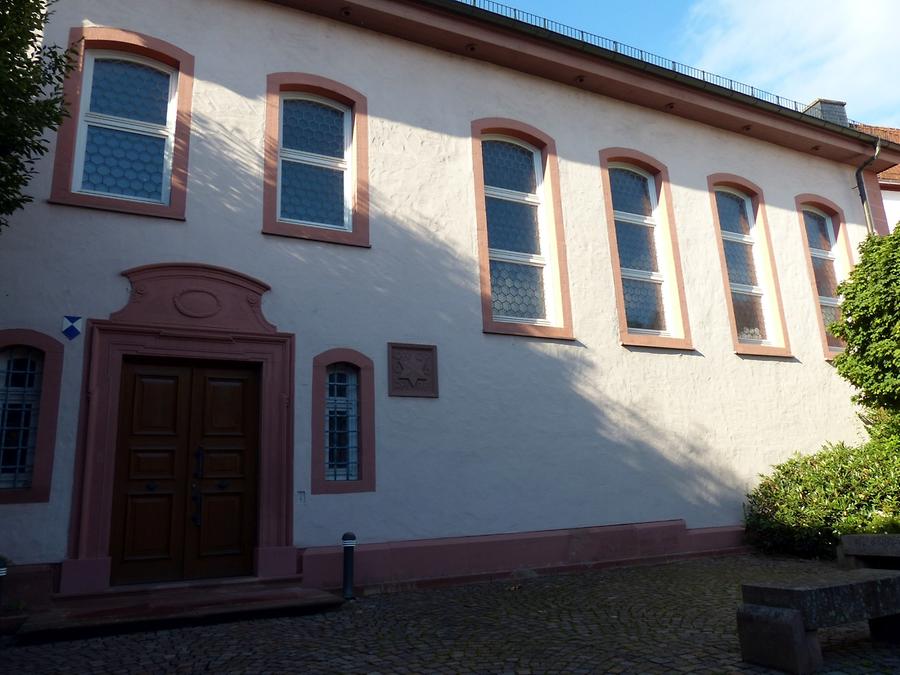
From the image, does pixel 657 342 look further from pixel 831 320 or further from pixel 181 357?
pixel 181 357

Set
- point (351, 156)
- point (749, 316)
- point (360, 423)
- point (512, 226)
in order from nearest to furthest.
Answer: point (360, 423) → point (351, 156) → point (512, 226) → point (749, 316)

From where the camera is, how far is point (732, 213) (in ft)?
37.6

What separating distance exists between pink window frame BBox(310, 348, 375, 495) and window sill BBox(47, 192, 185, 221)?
203cm

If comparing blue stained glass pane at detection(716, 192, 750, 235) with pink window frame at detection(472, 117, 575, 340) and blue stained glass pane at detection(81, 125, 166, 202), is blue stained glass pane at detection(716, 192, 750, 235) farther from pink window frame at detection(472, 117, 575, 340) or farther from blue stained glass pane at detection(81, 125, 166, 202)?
blue stained glass pane at detection(81, 125, 166, 202)

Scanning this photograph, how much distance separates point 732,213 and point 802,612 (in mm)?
8560

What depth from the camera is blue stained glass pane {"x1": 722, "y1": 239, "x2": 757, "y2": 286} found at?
36.3 ft

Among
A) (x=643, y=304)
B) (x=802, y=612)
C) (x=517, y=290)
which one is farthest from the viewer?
(x=643, y=304)

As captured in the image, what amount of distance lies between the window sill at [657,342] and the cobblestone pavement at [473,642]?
341 cm

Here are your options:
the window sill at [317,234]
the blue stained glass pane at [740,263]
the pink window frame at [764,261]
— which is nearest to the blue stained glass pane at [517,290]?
the window sill at [317,234]

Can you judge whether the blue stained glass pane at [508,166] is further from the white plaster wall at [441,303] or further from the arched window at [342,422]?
the arched window at [342,422]

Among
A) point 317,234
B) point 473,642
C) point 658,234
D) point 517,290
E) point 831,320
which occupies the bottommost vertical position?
point 473,642

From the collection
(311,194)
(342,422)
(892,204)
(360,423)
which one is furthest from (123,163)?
(892,204)

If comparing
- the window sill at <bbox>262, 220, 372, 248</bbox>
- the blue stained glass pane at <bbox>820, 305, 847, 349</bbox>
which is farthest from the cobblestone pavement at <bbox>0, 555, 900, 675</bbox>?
the blue stained glass pane at <bbox>820, 305, 847, 349</bbox>

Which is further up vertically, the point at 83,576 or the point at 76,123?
the point at 76,123
